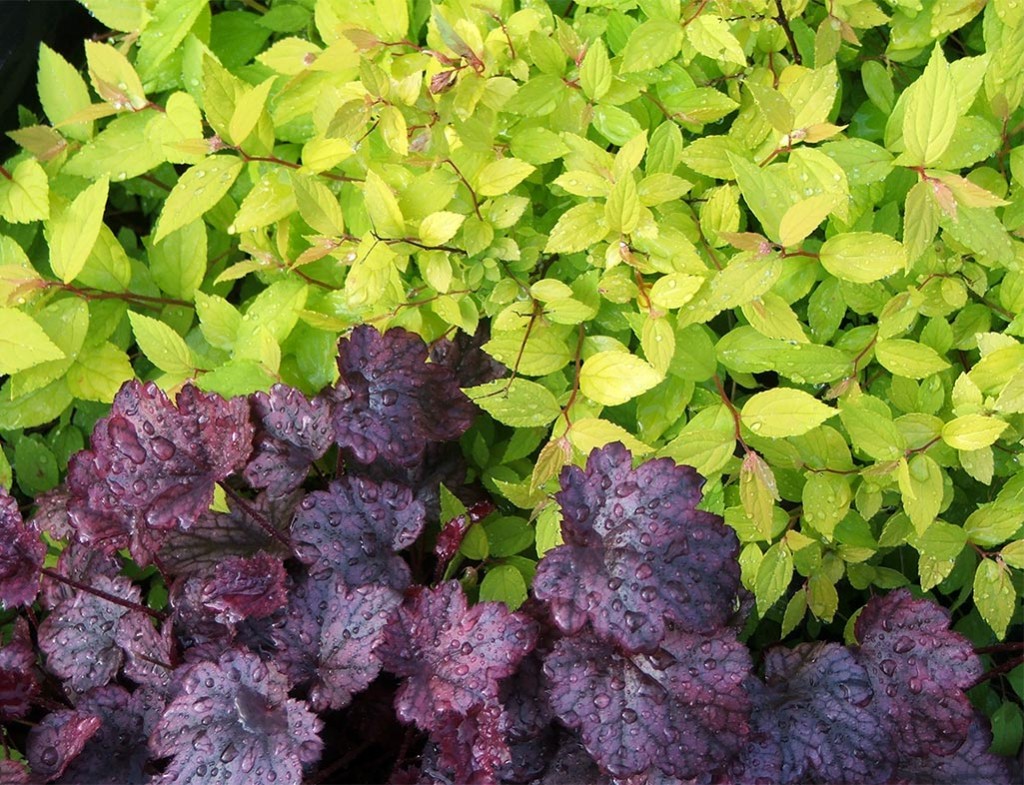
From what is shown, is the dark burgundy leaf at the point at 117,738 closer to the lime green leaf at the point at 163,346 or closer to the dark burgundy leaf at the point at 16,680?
the dark burgundy leaf at the point at 16,680

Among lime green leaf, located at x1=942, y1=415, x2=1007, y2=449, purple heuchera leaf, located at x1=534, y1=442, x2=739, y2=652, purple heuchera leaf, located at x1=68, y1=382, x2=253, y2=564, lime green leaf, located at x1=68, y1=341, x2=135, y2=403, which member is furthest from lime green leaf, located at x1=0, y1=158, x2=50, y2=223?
lime green leaf, located at x1=942, y1=415, x2=1007, y2=449

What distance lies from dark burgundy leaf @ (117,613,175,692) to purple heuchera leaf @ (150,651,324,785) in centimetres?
15

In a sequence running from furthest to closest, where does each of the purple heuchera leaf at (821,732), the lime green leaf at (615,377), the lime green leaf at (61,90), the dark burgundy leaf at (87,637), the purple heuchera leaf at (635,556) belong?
1. the lime green leaf at (61,90)
2. the dark burgundy leaf at (87,637)
3. the lime green leaf at (615,377)
4. the purple heuchera leaf at (821,732)
5. the purple heuchera leaf at (635,556)

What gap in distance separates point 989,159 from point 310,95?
3.58ft

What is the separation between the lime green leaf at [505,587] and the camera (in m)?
1.51

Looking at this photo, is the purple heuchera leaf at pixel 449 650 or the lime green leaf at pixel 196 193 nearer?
the purple heuchera leaf at pixel 449 650

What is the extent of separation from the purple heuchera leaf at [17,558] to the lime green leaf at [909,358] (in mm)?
1229

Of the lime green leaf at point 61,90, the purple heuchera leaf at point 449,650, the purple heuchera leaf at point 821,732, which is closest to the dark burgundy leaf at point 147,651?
the purple heuchera leaf at point 449,650

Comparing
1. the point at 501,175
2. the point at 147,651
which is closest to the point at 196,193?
the point at 501,175

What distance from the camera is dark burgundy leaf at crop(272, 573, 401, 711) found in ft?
4.20

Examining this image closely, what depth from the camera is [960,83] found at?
50.3 inches

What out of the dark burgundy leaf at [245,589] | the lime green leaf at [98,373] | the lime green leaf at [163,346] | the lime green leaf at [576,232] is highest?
the lime green leaf at [576,232]

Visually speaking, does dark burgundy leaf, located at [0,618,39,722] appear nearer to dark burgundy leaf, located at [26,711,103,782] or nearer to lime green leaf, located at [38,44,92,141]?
dark burgundy leaf, located at [26,711,103,782]

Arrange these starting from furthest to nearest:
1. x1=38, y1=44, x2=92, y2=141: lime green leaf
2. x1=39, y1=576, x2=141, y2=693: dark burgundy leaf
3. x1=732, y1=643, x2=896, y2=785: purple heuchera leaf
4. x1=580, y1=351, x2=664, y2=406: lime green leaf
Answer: x1=38, y1=44, x2=92, y2=141: lime green leaf → x1=39, y1=576, x2=141, y2=693: dark burgundy leaf → x1=580, y1=351, x2=664, y2=406: lime green leaf → x1=732, y1=643, x2=896, y2=785: purple heuchera leaf
